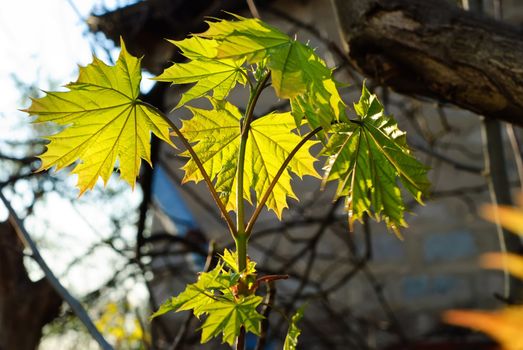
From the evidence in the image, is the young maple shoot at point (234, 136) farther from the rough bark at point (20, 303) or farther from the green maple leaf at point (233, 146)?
the rough bark at point (20, 303)

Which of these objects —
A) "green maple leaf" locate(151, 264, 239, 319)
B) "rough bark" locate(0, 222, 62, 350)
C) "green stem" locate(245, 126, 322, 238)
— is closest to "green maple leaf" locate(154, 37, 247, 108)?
"green stem" locate(245, 126, 322, 238)

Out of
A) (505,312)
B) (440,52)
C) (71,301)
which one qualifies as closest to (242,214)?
(71,301)

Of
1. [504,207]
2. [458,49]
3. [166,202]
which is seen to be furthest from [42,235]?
[458,49]

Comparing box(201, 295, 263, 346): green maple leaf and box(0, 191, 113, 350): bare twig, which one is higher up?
box(0, 191, 113, 350): bare twig

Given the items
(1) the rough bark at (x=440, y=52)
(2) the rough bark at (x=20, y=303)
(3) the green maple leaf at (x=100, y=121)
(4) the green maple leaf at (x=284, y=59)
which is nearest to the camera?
(4) the green maple leaf at (x=284, y=59)

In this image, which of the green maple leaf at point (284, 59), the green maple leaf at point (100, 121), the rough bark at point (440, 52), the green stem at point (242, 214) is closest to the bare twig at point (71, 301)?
the green maple leaf at point (100, 121)

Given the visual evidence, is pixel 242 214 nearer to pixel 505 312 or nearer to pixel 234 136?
pixel 234 136

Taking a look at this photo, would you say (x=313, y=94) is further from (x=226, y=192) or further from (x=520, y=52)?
(x=520, y=52)

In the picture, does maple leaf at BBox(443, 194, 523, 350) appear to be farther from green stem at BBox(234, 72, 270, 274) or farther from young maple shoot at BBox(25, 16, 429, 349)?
green stem at BBox(234, 72, 270, 274)
